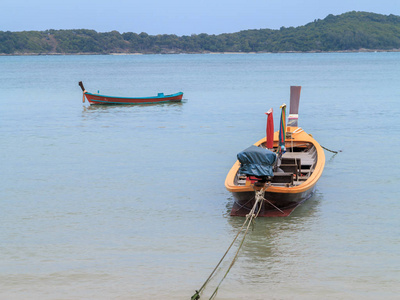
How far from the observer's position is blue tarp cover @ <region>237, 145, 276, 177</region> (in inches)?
639

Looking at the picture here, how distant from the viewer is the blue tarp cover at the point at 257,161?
1623 centimetres

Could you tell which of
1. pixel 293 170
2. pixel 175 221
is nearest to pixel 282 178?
pixel 293 170

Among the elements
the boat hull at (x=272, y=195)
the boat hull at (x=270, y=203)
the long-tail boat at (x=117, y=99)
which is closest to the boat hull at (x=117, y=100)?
the long-tail boat at (x=117, y=99)

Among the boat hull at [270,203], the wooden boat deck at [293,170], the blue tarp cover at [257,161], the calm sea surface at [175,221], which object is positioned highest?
the blue tarp cover at [257,161]

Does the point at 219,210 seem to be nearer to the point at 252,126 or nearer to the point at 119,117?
the point at 252,126

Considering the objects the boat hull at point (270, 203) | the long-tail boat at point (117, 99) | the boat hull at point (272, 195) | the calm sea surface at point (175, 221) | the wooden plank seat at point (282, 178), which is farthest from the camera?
the long-tail boat at point (117, 99)

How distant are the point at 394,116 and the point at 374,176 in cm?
2023

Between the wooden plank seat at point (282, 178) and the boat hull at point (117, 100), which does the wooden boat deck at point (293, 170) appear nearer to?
the wooden plank seat at point (282, 178)

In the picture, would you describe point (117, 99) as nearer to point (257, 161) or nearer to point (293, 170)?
point (293, 170)

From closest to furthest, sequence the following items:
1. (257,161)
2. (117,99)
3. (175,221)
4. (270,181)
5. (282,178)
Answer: (257,161) → (270,181) → (282,178) → (175,221) → (117,99)

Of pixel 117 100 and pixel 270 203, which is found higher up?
pixel 270 203

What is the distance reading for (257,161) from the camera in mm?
16312

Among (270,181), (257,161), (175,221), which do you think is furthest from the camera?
(175,221)

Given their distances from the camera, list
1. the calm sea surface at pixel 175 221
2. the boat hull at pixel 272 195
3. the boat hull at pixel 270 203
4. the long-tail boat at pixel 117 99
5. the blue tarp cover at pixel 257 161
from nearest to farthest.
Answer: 1. the calm sea surface at pixel 175 221
2. the blue tarp cover at pixel 257 161
3. the boat hull at pixel 272 195
4. the boat hull at pixel 270 203
5. the long-tail boat at pixel 117 99
